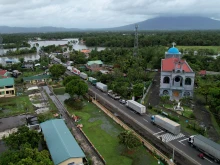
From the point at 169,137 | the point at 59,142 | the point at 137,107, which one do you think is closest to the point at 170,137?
the point at 169,137

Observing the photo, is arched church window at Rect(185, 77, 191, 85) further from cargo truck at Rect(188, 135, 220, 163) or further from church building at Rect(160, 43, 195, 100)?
cargo truck at Rect(188, 135, 220, 163)

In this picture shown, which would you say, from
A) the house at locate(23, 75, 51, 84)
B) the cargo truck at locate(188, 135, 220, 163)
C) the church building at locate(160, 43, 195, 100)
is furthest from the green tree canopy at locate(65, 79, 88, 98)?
the cargo truck at locate(188, 135, 220, 163)

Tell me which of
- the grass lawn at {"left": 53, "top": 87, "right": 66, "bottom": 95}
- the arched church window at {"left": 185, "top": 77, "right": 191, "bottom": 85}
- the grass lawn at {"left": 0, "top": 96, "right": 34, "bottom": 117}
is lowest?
the grass lawn at {"left": 0, "top": 96, "right": 34, "bottom": 117}

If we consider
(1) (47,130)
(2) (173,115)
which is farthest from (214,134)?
(1) (47,130)

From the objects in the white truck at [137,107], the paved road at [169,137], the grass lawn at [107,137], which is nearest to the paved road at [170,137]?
the paved road at [169,137]

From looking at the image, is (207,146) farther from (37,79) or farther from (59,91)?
(37,79)

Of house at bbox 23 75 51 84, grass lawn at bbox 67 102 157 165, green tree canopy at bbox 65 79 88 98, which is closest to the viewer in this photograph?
grass lawn at bbox 67 102 157 165
